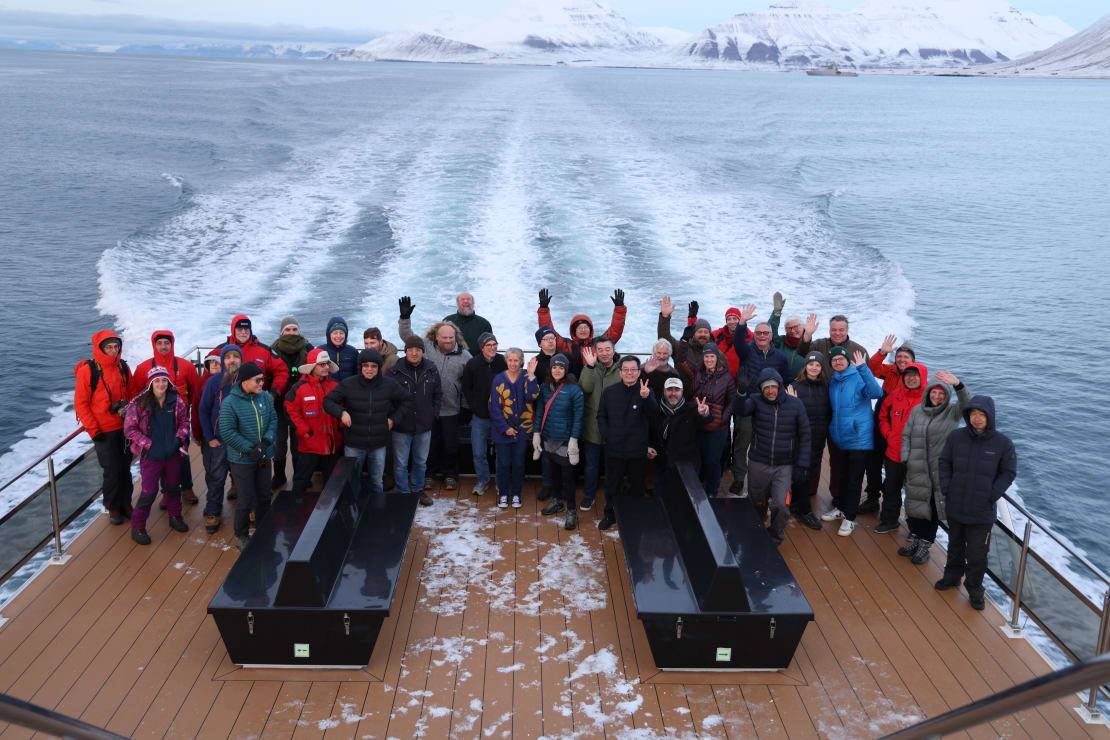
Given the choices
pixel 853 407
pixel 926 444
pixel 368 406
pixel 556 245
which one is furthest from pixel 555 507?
pixel 556 245

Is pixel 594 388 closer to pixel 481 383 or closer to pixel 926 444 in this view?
pixel 481 383

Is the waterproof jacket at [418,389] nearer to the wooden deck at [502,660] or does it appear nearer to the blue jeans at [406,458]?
the blue jeans at [406,458]

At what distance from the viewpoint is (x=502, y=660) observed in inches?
206

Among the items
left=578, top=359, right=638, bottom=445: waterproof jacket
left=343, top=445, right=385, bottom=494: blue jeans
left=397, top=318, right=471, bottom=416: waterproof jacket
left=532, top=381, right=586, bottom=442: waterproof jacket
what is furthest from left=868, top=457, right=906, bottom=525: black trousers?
left=343, top=445, right=385, bottom=494: blue jeans

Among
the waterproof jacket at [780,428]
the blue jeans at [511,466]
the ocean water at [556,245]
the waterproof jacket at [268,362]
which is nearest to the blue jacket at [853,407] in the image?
the waterproof jacket at [780,428]

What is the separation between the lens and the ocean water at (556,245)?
50.3ft

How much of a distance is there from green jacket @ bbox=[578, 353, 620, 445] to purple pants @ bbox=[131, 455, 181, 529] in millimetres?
3243

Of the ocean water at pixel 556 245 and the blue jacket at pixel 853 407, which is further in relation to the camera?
the ocean water at pixel 556 245

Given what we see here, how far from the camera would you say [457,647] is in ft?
17.6

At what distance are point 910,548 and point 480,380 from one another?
3716 mm

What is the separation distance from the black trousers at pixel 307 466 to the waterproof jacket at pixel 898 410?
4442 mm

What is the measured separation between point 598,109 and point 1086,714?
188ft

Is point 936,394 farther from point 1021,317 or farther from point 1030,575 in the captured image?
point 1021,317

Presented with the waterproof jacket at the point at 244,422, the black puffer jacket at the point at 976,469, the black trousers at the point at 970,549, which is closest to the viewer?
the black puffer jacket at the point at 976,469
